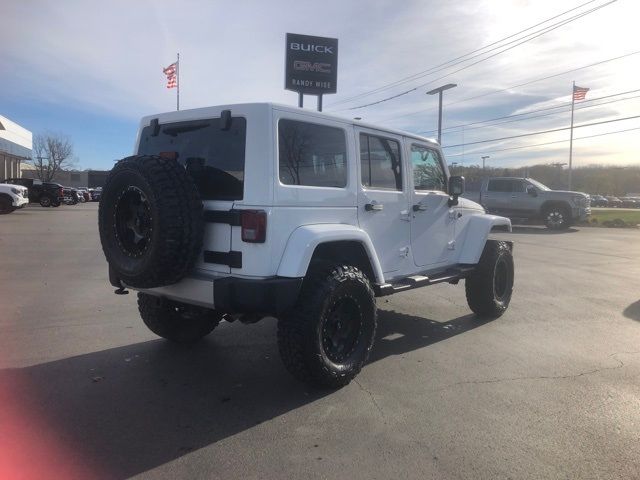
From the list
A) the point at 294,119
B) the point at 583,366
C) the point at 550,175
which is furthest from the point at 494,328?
the point at 550,175

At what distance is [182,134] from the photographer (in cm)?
434

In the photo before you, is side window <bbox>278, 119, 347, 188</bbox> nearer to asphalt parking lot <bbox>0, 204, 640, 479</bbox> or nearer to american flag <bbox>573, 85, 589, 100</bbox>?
asphalt parking lot <bbox>0, 204, 640, 479</bbox>

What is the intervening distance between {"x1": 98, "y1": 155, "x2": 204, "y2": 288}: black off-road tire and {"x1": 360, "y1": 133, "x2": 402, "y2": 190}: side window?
1634 mm

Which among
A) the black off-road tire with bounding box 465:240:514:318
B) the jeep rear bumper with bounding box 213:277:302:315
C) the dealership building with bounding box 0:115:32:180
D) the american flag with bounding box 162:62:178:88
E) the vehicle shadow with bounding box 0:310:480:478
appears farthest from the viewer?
the dealership building with bounding box 0:115:32:180

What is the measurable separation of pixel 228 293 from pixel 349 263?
124 centimetres

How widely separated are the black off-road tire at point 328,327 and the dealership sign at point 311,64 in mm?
20554

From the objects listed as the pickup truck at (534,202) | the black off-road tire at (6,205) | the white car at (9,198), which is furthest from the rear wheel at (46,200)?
the pickup truck at (534,202)

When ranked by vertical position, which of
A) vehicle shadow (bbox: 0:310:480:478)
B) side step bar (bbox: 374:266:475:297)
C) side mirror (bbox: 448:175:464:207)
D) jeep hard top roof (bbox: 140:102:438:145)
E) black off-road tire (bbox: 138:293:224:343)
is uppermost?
jeep hard top roof (bbox: 140:102:438:145)

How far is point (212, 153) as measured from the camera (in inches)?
158

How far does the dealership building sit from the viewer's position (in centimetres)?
5944

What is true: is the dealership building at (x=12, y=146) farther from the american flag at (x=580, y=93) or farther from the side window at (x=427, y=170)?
the side window at (x=427, y=170)

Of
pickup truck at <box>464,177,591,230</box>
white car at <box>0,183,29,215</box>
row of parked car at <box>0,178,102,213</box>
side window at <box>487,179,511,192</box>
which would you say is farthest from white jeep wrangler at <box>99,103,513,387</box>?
white car at <box>0,183,29,215</box>

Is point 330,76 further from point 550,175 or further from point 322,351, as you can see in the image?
point 550,175

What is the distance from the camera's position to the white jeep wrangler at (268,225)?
362cm
